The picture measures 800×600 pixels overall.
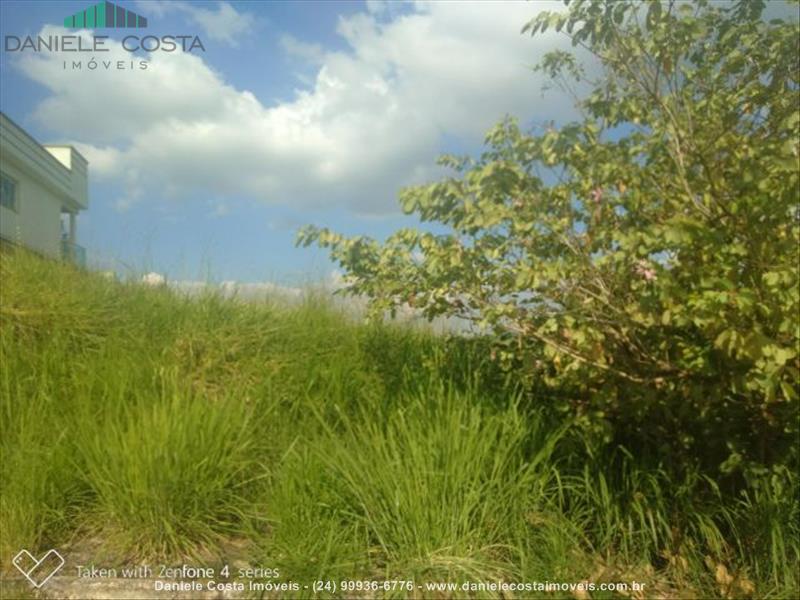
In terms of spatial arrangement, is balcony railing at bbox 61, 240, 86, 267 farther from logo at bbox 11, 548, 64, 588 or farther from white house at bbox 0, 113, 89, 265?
white house at bbox 0, 113, 89, 265

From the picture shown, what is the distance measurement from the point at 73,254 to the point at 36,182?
16311 millimetres

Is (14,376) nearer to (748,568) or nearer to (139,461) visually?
(139,461)

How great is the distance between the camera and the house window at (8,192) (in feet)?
59.0

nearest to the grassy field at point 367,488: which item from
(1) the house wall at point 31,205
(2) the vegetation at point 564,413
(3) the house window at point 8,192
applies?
(2) the vegetation at point 564,413

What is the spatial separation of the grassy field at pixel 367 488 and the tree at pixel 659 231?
15.8 inches

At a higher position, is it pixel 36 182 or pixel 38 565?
pixel 36 182

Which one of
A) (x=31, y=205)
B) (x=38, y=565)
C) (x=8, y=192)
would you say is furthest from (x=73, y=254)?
(x=31, y=205)

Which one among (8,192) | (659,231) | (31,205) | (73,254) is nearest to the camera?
(659,231)

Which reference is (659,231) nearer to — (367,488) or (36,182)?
(367,488)

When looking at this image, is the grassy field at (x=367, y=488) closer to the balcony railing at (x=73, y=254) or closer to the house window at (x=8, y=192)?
the balcony railing at (x=73, y=254)

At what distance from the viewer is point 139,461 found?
3.20 m

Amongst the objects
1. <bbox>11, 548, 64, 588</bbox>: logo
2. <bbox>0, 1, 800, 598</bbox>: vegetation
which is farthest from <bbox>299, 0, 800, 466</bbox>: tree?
<bbox>11, 548, 64, 588</bbox>: logo

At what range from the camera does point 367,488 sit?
312cm

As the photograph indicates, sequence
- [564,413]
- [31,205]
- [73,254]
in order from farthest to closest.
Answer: [31,205], [73,254], [564,413]
